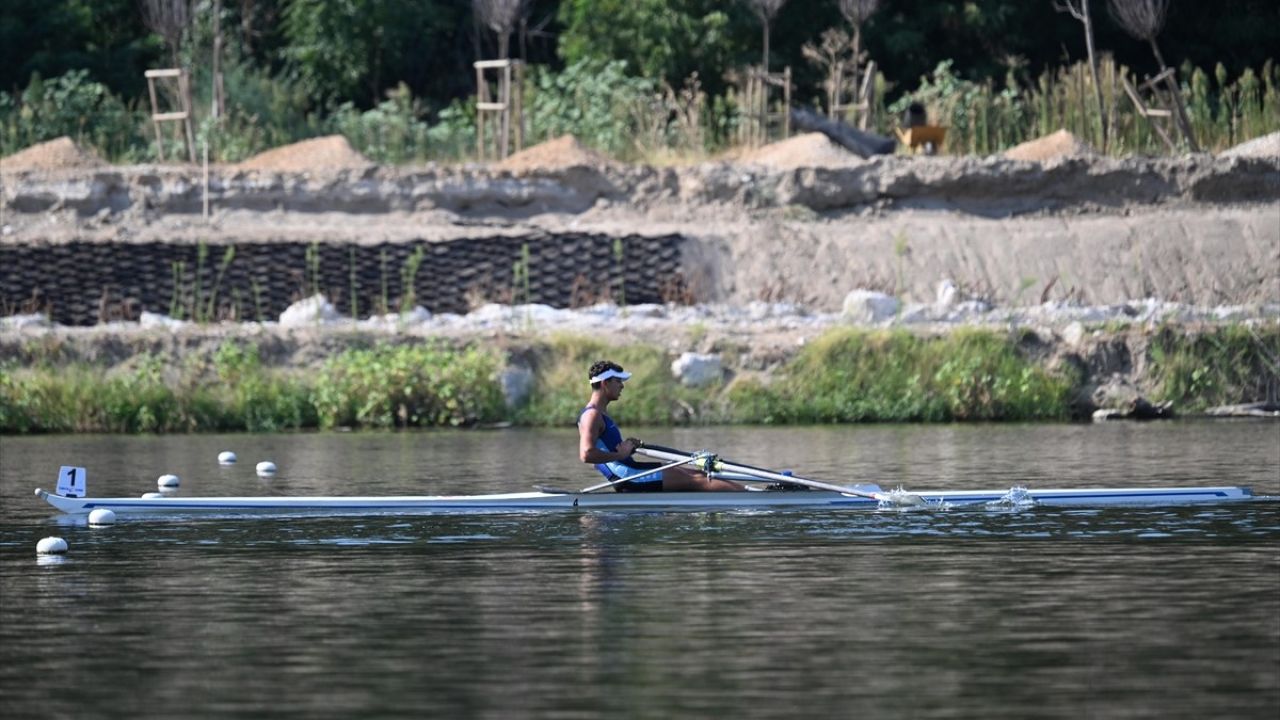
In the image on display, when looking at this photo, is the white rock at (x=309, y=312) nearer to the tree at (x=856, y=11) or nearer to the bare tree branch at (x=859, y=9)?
the tree at (x=856, y=11)

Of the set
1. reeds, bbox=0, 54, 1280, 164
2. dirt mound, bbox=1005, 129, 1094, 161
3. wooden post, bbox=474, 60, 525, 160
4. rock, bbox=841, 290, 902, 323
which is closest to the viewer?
rock, bbox=841, 290, 902, 323

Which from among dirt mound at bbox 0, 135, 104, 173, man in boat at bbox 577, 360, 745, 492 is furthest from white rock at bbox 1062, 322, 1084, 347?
dirt mound at bbox 0, 135, 104, 173

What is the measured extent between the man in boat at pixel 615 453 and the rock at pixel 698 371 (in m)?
11.0

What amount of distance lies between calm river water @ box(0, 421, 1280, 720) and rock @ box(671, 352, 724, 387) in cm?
902

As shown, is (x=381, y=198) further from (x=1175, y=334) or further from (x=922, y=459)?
(x=922, y=459)

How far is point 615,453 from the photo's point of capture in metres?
18.7

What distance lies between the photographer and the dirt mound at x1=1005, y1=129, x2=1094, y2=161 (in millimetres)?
39344

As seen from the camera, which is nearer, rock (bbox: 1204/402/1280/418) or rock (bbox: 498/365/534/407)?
rock (bbox: 1204/402/1280/418)

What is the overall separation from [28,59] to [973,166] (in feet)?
59.8

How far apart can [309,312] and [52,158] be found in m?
8.12

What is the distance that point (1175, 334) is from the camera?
29828mm

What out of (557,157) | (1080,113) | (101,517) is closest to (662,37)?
(557,157)

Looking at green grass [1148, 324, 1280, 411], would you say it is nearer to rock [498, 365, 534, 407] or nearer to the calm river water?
rock [498, 365, 534, 407]

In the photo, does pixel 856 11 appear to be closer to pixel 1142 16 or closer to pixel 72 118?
pixel 1142 16
